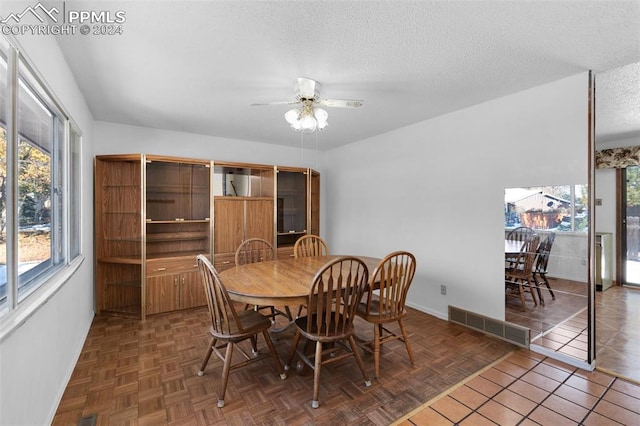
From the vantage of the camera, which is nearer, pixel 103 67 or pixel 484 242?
pixel 103 67

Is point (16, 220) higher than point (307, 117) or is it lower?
lower

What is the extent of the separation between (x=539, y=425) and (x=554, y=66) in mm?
2526

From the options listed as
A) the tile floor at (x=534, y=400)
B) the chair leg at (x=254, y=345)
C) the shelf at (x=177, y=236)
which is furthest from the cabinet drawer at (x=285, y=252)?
the tile floor at (x=534, y=400)

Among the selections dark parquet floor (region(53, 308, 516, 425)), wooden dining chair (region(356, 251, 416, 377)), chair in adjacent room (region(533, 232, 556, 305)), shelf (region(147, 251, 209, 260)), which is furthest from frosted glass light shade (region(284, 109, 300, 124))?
chair in adjacent room (region(533, 232, 556, 305))

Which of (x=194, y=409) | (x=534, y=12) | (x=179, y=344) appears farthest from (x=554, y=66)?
(x=179, y=344)

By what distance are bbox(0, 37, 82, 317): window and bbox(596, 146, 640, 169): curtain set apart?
236 inches

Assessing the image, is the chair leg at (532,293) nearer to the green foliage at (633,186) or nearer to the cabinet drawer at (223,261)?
the green foliage at (633,186)

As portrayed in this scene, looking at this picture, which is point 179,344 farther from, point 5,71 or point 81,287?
point 5,71

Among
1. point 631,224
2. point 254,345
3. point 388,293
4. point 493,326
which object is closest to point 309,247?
point 254,345

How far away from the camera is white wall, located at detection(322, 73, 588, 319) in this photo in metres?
2.46

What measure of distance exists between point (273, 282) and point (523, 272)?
7.73ft

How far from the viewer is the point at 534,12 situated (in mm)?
1592

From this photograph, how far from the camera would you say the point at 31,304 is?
1.41 meters

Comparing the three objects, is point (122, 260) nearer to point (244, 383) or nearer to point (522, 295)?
point (244, 383)
